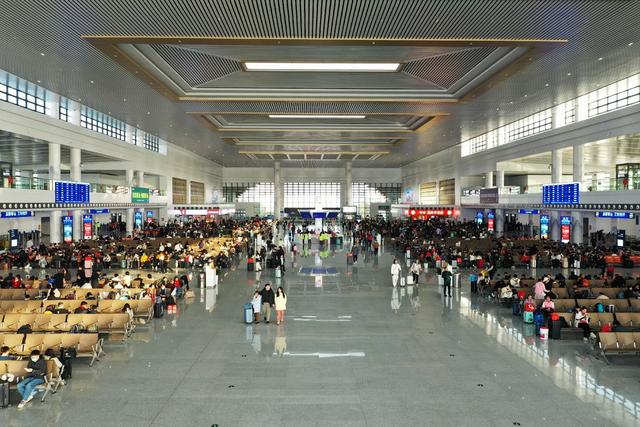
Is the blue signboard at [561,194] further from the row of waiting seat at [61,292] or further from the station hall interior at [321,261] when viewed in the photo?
the row of waiting seat at [61,292]

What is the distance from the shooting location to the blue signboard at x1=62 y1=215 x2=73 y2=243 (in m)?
29.1

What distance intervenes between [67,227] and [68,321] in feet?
71.3

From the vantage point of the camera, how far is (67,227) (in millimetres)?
29297

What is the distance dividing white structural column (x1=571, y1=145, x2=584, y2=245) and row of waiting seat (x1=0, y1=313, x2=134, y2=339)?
2415 cm

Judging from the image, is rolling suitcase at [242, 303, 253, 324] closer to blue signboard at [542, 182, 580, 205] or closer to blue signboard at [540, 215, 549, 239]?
blue signboard at [542, 182, 580, 205]

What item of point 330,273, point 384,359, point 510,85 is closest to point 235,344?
point 384,359

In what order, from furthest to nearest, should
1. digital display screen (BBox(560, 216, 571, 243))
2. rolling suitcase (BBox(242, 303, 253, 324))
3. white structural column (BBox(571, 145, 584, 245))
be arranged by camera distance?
digital display screen (BBox(560, 216, 571, 243)) → white structural column (BBox(571, 145, 584, 245)) → rolling suitcase (BBox(242, 303, 253, 324))

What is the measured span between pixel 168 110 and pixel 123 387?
22865 mm

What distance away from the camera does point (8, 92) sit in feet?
75.3

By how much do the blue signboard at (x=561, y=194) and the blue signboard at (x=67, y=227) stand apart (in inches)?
1124

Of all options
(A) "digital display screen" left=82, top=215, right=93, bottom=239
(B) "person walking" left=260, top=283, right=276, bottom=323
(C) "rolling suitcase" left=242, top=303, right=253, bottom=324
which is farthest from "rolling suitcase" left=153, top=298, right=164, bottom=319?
(A) "digital display screen" left=82, top=215, right=93, bottom=239

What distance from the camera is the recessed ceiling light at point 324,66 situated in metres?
19.3

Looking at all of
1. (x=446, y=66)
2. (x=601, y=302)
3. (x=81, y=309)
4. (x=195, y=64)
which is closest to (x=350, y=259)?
(x=446, y=66)

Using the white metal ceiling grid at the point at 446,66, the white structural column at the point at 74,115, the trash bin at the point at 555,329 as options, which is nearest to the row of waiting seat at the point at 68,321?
the trash bin at the point at 555,329
